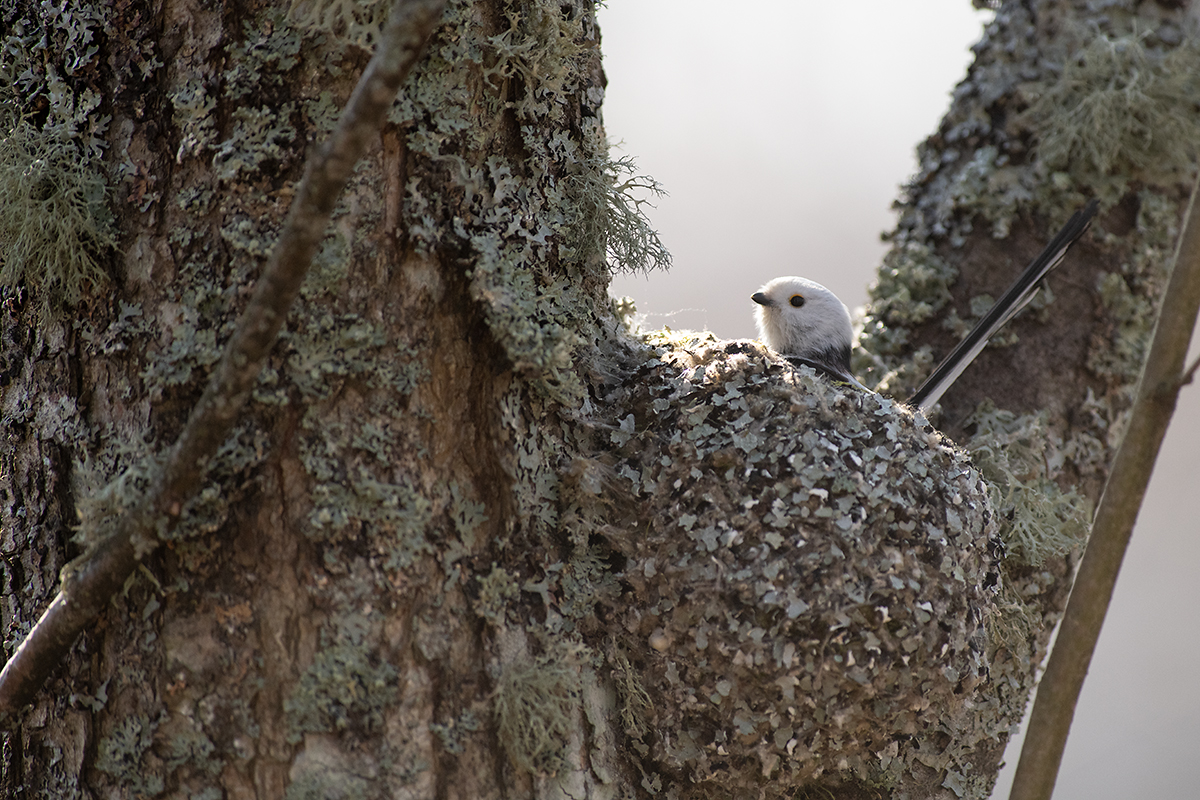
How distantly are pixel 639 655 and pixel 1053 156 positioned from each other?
5.41ft

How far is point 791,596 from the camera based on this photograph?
4.30 feet

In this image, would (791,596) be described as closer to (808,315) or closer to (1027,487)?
(1027,487)

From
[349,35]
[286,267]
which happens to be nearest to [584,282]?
[349,35]

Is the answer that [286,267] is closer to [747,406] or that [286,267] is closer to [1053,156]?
[747,406]

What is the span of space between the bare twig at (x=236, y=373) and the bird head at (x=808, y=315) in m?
1.85

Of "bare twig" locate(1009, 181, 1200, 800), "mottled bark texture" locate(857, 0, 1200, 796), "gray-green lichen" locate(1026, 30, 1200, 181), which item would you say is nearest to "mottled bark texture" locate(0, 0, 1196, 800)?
"bare twig" locate(1009, 181, 1200, 800)

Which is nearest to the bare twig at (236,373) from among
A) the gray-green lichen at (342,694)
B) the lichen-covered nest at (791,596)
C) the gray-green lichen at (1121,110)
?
the gray-green lichen at (342,694)

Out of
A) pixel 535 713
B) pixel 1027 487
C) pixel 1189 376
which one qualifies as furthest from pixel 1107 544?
pixel 535 713

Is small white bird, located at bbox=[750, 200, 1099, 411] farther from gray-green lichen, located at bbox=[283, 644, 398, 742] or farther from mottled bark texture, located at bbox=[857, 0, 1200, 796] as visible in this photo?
gray-green lichen, located at bbox=[283, 644, 398, 742]

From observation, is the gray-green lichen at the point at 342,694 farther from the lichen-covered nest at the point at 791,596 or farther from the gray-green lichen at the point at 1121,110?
the gray-green lichen at the point at 1121,110

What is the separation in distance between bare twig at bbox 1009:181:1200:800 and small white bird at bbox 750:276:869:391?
140 cm

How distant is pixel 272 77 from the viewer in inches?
48.1

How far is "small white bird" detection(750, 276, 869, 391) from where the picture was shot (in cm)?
265

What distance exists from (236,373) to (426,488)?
35 cm
